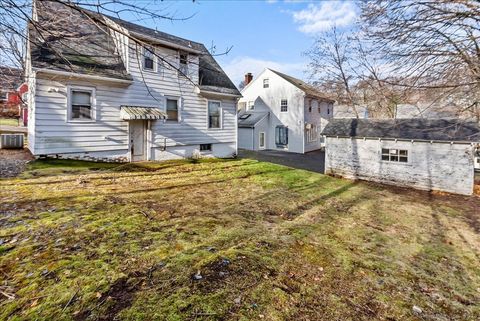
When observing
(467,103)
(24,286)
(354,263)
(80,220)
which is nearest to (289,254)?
(354,263)

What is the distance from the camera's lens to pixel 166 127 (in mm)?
12609

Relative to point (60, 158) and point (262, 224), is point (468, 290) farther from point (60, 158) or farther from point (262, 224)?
point (60, 158)

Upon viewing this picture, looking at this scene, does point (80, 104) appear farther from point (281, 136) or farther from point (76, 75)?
point (281, 136)

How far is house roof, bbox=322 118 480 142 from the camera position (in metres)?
11.7

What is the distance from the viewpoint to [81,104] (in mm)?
10039

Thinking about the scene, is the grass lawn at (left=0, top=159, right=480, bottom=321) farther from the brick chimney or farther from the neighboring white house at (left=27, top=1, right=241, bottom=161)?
the brick chimney

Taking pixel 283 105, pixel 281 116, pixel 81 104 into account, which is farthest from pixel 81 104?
pixel 283 105

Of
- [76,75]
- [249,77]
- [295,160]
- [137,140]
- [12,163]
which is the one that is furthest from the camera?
[249,77]

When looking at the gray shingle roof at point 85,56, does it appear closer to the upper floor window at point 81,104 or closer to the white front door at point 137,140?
the upper floor window at point 81,104

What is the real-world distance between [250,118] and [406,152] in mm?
15786

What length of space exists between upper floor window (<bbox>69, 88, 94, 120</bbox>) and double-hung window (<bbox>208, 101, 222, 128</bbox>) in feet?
19.9

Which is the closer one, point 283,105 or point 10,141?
point 10,141

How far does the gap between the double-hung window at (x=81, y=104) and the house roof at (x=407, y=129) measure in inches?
491

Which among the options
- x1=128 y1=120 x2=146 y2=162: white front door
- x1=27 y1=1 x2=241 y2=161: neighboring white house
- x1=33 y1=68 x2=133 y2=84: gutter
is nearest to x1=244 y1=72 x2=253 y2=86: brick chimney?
x1=27 y1=1 x2=241 y2=161: neighboring white house
